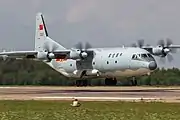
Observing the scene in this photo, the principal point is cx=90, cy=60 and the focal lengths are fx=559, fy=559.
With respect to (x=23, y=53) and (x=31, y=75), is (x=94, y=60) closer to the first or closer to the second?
(x=23, y=53)

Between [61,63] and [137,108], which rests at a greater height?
[61,63]

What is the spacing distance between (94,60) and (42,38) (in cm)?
1168

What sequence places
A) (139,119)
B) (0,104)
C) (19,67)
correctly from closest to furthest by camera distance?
(139,119) < (0,104) < (19,67)

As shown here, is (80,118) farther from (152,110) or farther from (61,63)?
(61,63)

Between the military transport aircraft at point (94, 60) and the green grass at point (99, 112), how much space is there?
31.8 m

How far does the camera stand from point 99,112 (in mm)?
23031

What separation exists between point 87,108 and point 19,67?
45.1 meters

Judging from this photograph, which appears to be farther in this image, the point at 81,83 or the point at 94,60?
the point at 81,83

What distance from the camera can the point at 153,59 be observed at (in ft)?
196

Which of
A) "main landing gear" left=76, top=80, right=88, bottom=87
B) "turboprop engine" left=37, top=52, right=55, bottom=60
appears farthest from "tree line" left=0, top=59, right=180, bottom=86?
"turboprop engine" left=37, top=52, right=55, bottom=60

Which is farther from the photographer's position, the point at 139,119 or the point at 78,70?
the point at 78,70

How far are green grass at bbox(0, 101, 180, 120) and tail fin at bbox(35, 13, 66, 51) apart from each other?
41592 mm

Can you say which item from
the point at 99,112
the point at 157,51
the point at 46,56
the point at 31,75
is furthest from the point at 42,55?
the point at 99,112

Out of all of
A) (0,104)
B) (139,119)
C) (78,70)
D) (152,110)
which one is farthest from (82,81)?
(139,119)
